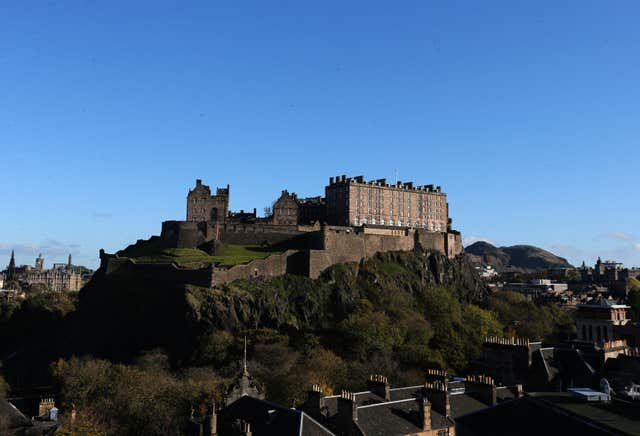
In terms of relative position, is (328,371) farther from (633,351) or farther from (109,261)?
(109,261)

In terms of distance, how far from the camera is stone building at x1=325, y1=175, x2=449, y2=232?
87062 mm

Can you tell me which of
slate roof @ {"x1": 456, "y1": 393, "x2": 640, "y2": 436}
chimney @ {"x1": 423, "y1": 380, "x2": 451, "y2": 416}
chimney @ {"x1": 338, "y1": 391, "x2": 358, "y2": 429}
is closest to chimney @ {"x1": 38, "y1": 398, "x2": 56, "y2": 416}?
chimney @ {"x1": 338, "y1": 391, "x2": 358, "y2": 429}

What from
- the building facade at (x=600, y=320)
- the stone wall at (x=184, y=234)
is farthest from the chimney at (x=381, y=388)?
the stone wall at (x=184, y=234)

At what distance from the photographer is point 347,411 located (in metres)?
22.7

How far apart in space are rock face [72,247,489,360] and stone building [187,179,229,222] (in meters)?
15.8

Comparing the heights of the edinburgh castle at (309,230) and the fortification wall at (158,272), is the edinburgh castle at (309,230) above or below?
above

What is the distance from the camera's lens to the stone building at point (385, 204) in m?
87.1

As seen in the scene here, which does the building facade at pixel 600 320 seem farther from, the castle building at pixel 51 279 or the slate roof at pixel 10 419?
the castle building at pixel 51 279

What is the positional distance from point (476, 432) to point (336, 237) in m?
55.0

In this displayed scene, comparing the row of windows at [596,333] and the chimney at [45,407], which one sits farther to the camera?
the row of windows at [596,333]

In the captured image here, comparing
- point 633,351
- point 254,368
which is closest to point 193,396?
point 254,368

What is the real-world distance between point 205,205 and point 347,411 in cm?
6229

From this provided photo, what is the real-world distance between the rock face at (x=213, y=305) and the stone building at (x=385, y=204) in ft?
36.9

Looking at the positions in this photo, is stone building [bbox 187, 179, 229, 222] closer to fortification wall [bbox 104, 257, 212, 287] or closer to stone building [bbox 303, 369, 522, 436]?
fortification wall [bbox 104, 257, 212, 287]
